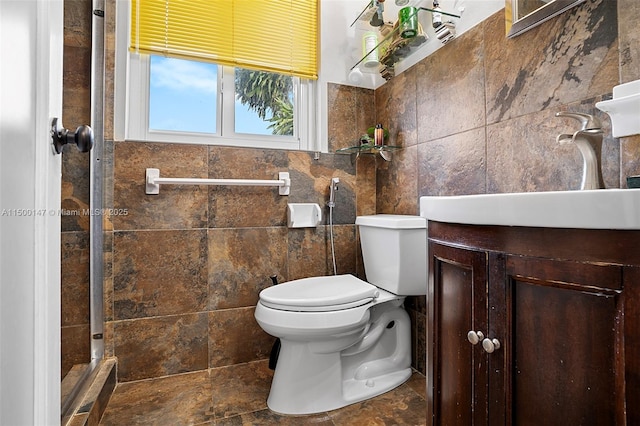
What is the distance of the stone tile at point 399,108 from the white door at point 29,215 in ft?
4.79

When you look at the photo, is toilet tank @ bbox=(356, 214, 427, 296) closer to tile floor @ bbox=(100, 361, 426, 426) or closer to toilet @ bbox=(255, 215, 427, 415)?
toilet @ bbox=(255, 215, 427, 415)

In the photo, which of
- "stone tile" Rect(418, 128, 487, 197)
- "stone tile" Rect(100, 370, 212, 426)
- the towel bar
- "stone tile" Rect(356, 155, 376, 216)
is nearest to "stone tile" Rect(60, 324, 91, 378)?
"stone tile" Rect(100, 370, 212, 426)

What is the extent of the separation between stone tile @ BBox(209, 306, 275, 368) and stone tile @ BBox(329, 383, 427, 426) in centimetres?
57

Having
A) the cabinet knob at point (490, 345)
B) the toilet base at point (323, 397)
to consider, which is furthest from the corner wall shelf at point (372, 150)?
the cabinet knob at point (490, 345)

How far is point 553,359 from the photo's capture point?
1.83ft

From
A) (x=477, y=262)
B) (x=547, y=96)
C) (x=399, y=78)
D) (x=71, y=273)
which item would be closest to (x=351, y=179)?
(x=399, y=78)

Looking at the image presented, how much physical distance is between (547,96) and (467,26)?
509mm

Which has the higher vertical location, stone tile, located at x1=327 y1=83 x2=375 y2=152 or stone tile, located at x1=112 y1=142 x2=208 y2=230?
stone tile, located at x1=327 y1=83 x2=375 y2=152

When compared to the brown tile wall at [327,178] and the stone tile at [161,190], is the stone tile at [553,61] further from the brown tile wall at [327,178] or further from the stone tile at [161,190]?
the stone tile at [161,190]

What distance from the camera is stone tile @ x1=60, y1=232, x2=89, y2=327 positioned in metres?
1.12

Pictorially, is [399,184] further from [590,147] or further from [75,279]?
[75,279]

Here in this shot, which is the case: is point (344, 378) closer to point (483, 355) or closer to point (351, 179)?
point (483, 355)

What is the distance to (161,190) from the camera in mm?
1560

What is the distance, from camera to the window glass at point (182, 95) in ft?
5.38
